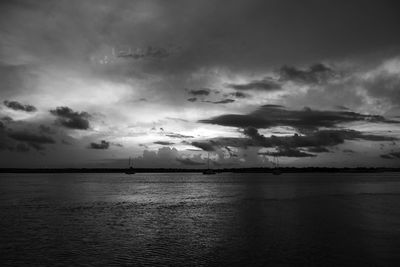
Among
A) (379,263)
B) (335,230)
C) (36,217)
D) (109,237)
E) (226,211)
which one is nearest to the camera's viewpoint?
(379,263)

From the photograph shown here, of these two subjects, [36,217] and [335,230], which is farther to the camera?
[36,217]

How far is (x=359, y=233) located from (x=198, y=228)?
1653 centimetres

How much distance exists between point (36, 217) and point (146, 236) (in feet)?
67.2

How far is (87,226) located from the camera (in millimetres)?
41094

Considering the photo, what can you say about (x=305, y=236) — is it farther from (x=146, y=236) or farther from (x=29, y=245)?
(x=29, y=245)

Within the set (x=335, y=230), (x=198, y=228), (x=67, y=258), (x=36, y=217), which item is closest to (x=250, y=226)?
(x=198, y=228)

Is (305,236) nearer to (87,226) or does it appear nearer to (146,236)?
(146,236)

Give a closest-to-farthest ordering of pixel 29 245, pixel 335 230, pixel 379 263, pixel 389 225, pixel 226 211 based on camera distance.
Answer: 1. pixel 379 263
2. pixel 29 245
3. pixel 335 230
4. pixel 389 225
5. pixel 226 211

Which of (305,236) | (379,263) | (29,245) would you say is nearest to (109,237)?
(29,245)

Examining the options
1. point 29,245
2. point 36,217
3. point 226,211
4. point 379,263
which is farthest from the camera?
point 226,211

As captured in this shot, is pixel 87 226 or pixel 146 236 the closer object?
pixel 146 236

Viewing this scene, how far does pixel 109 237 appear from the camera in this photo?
3462cm

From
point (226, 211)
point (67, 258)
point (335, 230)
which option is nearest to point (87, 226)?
point (67, 258)

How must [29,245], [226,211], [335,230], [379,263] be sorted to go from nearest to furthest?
[379,263], [29,245], [335,230], [226,211]
